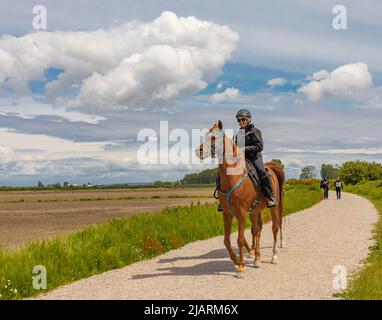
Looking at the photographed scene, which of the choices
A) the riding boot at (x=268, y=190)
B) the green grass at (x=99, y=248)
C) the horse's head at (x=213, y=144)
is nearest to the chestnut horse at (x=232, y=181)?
the horse's head at (x=213, y=144)

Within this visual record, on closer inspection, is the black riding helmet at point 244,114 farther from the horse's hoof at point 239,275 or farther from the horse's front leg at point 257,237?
the horse's hoof at point 239,275

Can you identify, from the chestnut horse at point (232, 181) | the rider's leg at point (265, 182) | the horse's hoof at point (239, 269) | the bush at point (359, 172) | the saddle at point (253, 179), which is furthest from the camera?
the bush at point (359, 172)

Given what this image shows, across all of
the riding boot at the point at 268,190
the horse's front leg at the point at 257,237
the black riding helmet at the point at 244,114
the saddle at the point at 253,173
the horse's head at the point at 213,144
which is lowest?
the horse's front leg at the point at 257,237

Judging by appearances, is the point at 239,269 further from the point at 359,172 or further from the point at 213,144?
the point at 359,172

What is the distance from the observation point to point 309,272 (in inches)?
362

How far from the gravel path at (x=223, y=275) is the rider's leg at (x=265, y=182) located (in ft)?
4.99

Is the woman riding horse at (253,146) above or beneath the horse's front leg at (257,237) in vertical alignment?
above

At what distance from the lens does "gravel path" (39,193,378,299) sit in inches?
298

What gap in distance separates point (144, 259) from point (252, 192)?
3586 millimetres

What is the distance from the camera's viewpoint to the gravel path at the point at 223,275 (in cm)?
756

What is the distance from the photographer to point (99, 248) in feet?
34.7

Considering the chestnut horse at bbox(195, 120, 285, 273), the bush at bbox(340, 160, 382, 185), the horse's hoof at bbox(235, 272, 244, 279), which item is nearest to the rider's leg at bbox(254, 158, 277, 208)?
the chestnut horse at bbox(195, 120, 285, 273)

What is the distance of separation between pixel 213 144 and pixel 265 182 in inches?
77.1
